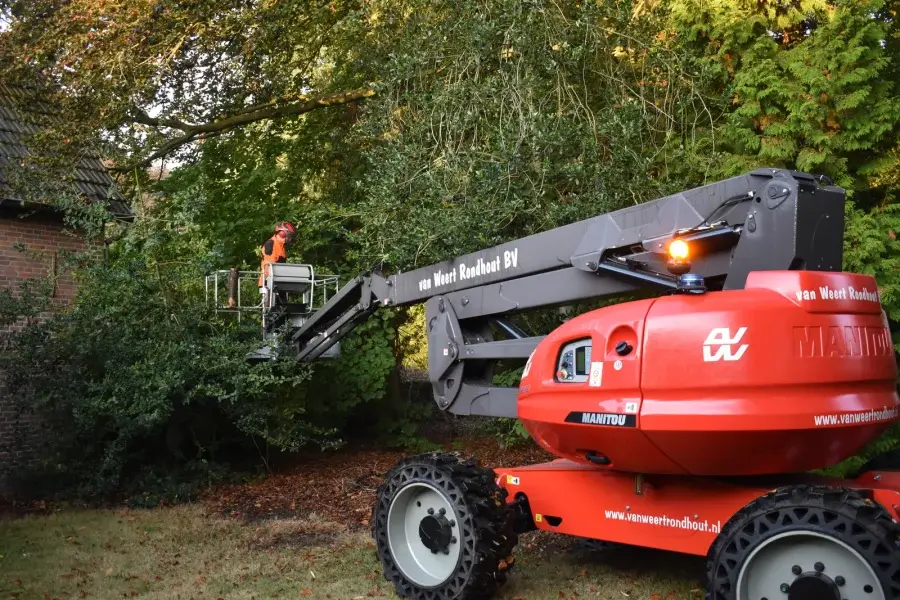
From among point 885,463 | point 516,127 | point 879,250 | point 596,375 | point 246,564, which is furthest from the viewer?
point 516,127

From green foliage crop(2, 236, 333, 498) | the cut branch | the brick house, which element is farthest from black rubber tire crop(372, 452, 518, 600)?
the cut branch

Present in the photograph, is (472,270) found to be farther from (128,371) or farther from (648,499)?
(128,371)

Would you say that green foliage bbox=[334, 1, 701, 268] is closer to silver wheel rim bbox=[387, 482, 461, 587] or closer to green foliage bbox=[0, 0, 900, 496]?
green foliage bbox=[0, 0, 900, 496]

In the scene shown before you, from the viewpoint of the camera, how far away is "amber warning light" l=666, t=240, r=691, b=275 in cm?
509

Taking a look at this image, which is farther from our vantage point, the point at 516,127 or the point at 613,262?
the point at 516,127

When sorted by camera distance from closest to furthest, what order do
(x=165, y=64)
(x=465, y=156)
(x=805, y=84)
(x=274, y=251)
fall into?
(x=805, y=84), (x=465, y=156), (x=274, y=251), (x=165, y=64)

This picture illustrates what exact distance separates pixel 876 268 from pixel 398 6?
7336 mm

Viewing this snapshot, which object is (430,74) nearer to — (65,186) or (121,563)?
(65,186)

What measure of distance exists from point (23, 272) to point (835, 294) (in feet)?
35.5

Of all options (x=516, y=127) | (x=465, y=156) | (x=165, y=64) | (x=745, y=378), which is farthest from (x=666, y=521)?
(x=165, y=64)

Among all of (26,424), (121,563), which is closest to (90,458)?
(26,424)

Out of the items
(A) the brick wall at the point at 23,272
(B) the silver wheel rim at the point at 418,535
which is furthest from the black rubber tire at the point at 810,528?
(A) the brick wall at the point at 23,272

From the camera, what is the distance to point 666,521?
214 inches

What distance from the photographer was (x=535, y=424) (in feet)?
18.7
